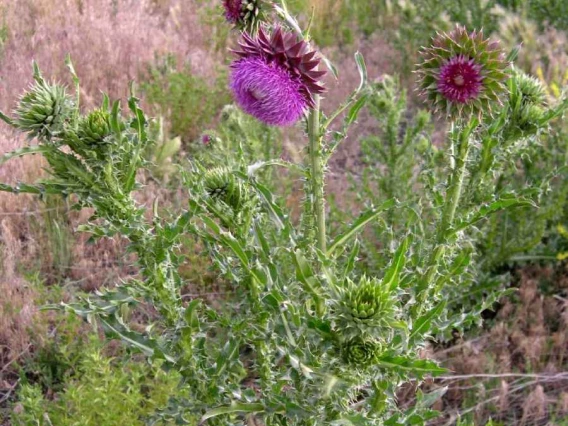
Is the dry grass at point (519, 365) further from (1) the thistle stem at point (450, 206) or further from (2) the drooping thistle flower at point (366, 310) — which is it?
(2) the drooping thistle flower at point (366, 310)

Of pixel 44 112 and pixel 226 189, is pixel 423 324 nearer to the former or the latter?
pixel 226 189

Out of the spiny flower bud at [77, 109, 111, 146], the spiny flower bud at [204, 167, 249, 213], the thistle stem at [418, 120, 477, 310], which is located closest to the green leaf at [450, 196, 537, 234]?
the thistle stem at [418, 120, 477, 310]

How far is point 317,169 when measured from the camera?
195cm

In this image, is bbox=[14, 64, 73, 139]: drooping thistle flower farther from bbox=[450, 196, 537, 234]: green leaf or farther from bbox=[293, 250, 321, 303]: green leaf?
bbox=[450, 196, 537, 234]: green leaf

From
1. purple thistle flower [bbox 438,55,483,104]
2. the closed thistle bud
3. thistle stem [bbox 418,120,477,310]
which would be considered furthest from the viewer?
the closed thistle bud

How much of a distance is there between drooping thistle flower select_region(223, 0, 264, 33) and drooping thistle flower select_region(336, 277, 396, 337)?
92cm

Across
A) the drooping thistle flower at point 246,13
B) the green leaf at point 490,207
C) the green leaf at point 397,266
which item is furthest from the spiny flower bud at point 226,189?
the green leaf at point 490,207

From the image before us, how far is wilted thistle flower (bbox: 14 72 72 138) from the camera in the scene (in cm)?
185

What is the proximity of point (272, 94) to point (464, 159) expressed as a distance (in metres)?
0.73

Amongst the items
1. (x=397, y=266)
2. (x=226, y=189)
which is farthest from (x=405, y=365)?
(x=226, y=189)

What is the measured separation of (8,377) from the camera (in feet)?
11.2

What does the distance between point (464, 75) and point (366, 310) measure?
0.85 m

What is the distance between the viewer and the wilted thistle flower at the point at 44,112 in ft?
6.07

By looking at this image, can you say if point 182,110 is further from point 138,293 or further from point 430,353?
point 138,293
